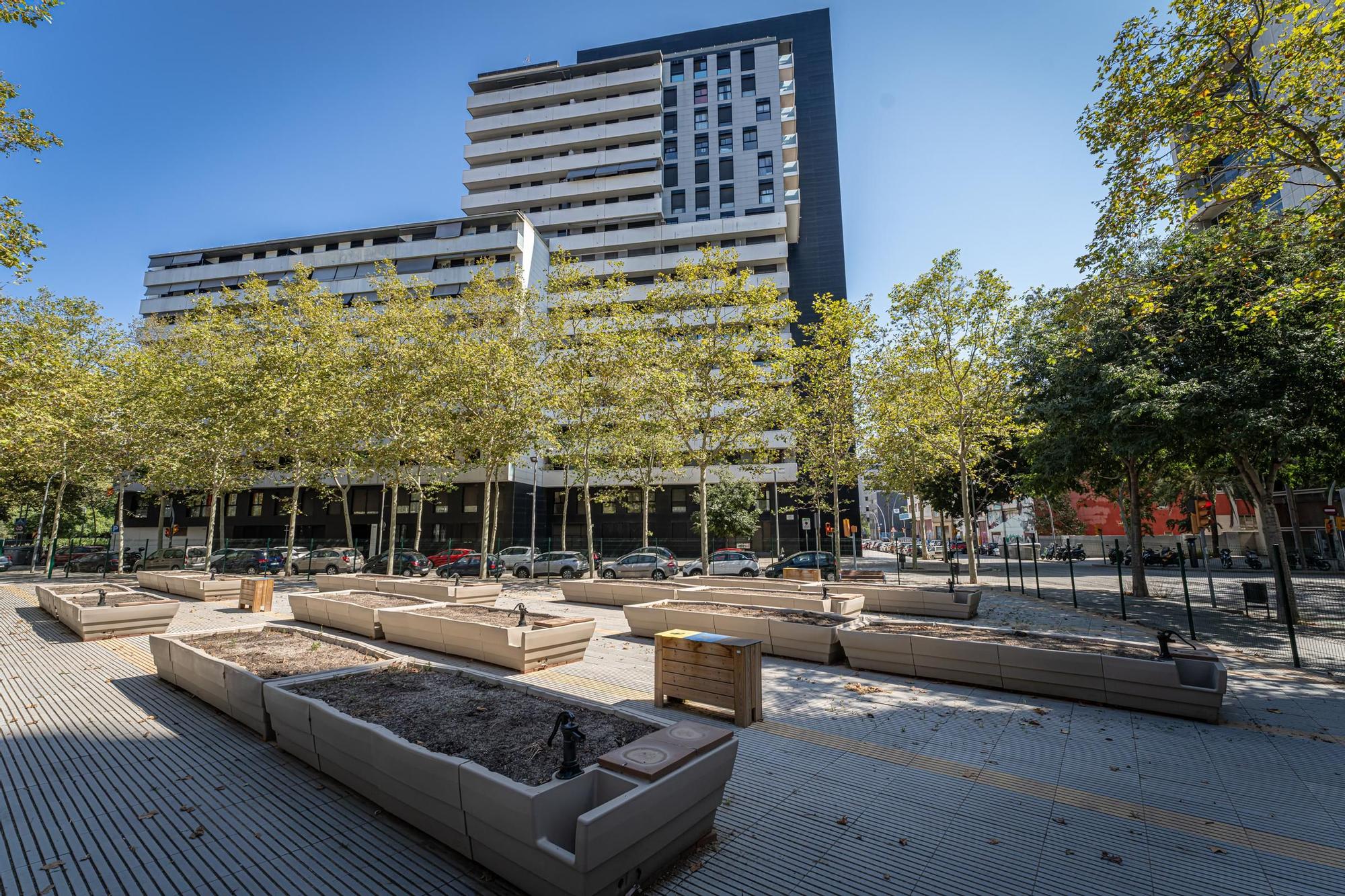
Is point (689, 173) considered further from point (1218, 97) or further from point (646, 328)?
point (1218, 97)

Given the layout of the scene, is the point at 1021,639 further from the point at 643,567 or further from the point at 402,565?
the point at 402,565

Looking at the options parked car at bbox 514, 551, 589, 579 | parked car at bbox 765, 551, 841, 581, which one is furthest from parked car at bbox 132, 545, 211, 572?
parked car at bbox 765, 551, 841, 581

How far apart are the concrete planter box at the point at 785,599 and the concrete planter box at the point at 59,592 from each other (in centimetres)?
1416

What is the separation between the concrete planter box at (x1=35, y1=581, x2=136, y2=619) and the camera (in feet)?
46.8

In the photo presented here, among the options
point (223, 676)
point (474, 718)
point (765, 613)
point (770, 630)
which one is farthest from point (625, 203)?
point (474, 718)

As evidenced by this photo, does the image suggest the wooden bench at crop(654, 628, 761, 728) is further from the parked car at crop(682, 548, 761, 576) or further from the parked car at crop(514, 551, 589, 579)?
the parked car at crop(514, 551, 589, 579)

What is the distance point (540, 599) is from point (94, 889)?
15258mm

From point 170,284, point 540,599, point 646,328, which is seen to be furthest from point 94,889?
point 170,284

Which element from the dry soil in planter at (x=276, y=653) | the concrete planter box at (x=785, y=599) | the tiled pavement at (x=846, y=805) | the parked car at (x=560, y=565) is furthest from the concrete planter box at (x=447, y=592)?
the parked car at (x=560, y=565)

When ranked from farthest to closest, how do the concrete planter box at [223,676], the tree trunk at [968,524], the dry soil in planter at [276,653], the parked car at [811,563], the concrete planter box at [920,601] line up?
1. the parked car at [811,563]
2. the tree trunk at [968,524]
3. the concrete planter box at [920,601]
4. the dry soil in planter at [276,653]
5. the concrete planter box at [223,676]

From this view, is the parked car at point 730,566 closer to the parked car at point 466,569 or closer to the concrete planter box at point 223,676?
the parked car at point 466,569

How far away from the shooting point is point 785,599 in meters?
13.6

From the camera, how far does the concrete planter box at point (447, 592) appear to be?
15.4 metres

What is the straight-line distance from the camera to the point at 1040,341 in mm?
18766
